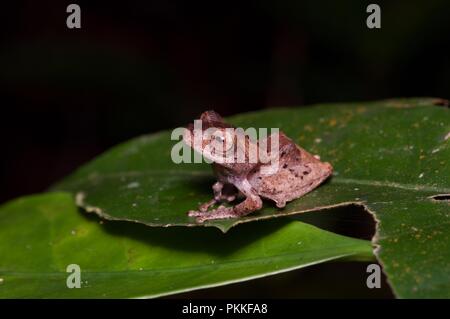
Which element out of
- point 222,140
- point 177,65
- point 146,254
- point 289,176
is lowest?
point 146,254

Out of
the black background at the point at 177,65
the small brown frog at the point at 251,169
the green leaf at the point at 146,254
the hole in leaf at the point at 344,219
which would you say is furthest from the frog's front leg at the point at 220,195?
the black background at the point at 177,65

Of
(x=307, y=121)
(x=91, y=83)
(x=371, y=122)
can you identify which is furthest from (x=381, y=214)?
(x=91, y=83)

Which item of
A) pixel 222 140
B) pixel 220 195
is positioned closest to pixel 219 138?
pixel 222 140

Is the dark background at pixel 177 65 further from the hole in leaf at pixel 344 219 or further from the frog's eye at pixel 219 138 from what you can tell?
the frog's eye at pixel 219 138

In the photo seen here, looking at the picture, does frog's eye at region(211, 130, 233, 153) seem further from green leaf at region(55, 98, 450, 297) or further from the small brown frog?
green leaf at region(55, 98, 450, 297)

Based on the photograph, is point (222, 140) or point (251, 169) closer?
point (222, 140)

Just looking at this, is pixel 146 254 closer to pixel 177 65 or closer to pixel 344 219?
pixel 344 219
